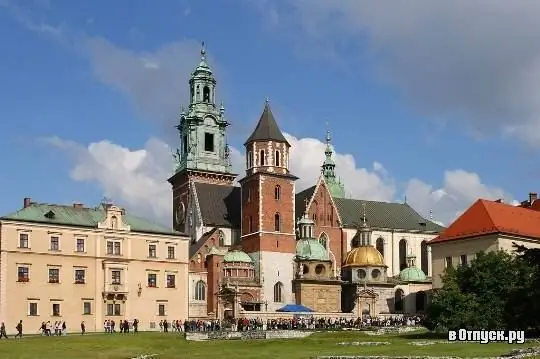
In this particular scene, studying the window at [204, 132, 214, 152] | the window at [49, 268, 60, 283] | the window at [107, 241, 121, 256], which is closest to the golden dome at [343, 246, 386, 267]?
the window at [204, 132, 214, 152]

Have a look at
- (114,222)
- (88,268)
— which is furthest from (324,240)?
(88,268)

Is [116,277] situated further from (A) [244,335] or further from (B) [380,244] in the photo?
(B) [380,244]

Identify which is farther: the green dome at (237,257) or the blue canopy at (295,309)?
the green dome at (237,257)

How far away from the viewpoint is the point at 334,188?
142875mm

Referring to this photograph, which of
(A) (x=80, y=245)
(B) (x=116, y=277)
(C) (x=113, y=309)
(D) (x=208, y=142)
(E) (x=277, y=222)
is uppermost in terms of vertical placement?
(D) (x=208, y=142)

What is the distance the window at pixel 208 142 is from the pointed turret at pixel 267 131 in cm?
1923

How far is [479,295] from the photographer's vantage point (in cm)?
6016

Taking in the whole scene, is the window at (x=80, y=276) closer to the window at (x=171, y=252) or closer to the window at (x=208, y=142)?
the window at (x=171, y=252)

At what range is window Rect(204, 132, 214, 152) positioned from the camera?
124500mm

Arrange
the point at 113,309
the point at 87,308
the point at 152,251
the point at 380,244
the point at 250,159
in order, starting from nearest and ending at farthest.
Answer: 1. the point at 87,308
2. the point at 113,309
3. the point at 152,251
4. the point at 250,159
5. the point at 380,244

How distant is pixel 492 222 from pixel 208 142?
50.5 metres

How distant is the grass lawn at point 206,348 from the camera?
4334 cm

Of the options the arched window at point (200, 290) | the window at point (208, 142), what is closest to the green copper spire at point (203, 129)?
the window at point (208, 142)

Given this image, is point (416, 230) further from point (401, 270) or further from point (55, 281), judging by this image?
point (55, 281)
